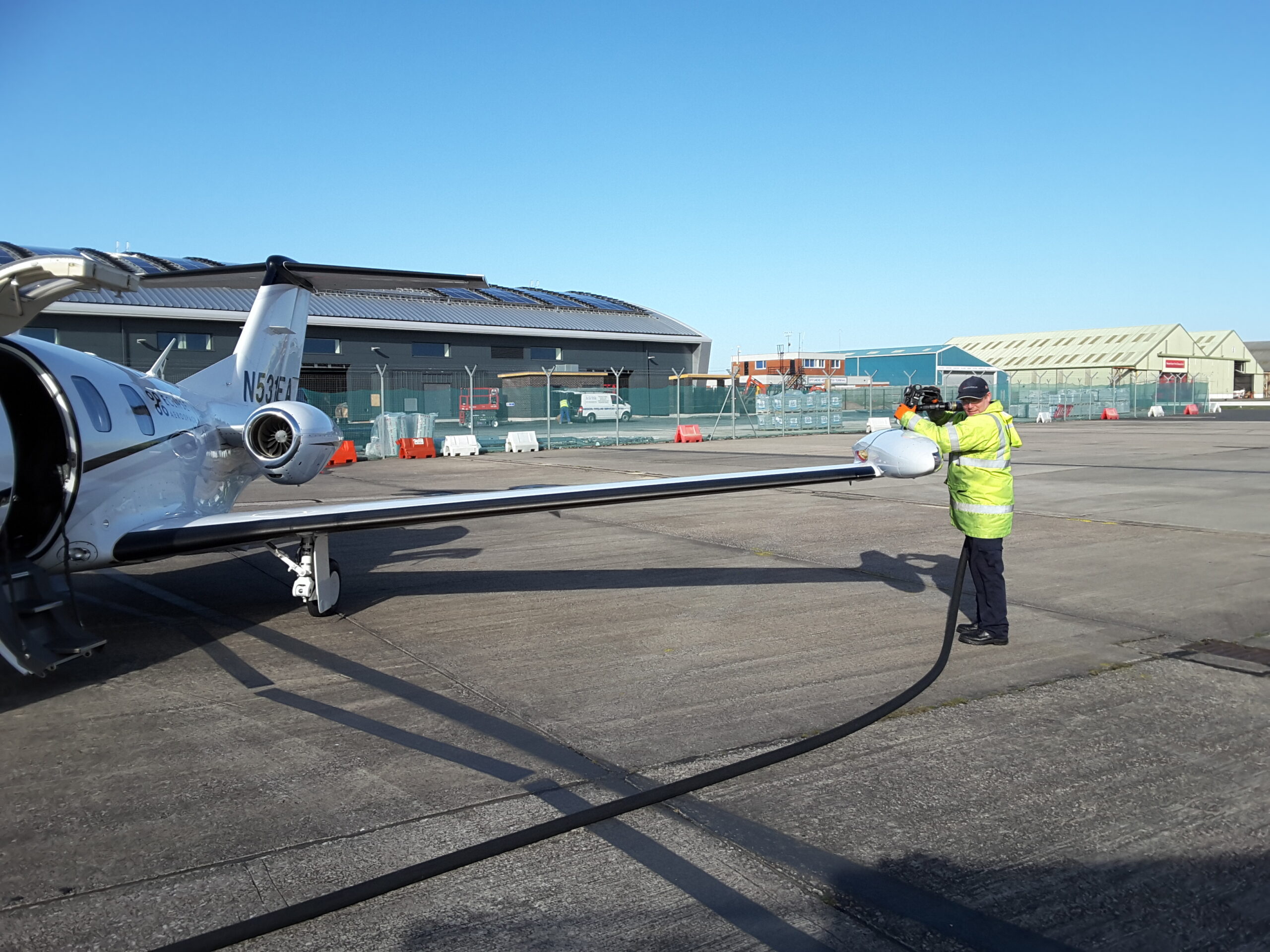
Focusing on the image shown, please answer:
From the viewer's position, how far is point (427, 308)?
169 feet

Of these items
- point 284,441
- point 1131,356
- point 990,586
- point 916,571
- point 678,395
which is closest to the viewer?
point 990,586

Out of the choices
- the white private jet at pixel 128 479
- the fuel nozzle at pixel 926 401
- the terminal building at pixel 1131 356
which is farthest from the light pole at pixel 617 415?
the terminal building at pixel 1131 356

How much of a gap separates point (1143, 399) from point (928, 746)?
56.2 metres

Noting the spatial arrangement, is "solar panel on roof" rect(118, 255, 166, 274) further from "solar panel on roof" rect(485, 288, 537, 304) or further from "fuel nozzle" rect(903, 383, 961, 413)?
"fuel nozzle" rect(903, 383, 961, 413)

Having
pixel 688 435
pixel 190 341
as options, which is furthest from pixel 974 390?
pixel 190 341

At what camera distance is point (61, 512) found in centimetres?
696

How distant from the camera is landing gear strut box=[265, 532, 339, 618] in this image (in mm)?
8117

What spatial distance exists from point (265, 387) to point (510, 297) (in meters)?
47.2

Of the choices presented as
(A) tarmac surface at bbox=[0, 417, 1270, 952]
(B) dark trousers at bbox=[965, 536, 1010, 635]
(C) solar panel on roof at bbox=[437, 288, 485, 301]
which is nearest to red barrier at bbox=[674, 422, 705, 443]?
(C) solar panel on roof at bbox=[437, 288, 485, 301]

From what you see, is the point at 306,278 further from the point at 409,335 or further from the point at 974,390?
the point at 409,335

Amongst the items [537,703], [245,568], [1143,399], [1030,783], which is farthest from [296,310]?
[1143,399]

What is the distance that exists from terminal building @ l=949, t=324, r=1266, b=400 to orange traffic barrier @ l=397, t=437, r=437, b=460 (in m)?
64.4

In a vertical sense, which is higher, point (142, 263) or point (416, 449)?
point (142, 263)

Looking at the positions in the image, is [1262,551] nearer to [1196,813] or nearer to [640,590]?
[640,590]
